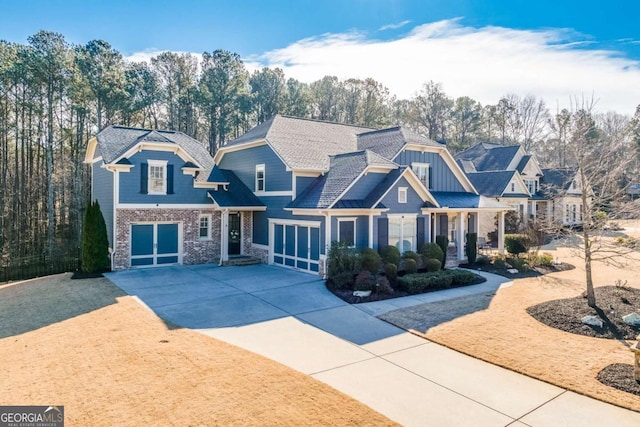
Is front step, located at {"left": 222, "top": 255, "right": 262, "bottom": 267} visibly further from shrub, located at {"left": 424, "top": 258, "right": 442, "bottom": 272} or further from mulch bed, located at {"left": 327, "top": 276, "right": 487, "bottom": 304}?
shrub, located at {"left": 424, "top": 258, "right": 442, "bottom": 272}

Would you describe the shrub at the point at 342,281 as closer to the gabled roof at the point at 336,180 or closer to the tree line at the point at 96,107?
the gabled roof at the point at 336,180

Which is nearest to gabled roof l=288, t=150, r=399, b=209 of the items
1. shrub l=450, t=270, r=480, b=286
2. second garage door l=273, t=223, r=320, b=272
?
second garage door l=273, t=223, r=320, b=272

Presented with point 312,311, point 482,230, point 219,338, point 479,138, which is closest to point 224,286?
point 312,311

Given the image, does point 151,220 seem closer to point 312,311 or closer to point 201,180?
point 201,180

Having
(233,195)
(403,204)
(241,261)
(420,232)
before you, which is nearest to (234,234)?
(233,195)

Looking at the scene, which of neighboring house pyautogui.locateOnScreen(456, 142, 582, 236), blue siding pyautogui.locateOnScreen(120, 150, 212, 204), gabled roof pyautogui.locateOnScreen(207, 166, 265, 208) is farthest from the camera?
neighboring house pyautogui.locateOnScreen(456, 142, 582, 236)

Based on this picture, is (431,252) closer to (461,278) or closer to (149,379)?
(461,278)

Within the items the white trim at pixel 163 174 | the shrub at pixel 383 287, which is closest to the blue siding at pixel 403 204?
the shrub at pixel 383 287
